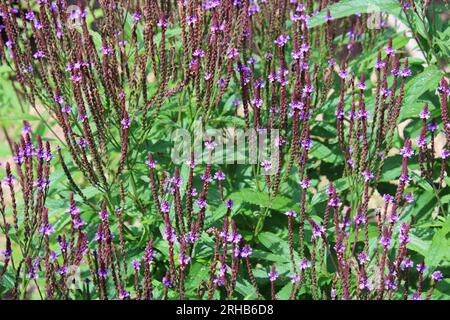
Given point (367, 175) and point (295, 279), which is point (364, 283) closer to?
point (295, 279)

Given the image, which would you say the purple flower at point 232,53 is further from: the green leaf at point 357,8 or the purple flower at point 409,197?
the purple flower at point 409,197

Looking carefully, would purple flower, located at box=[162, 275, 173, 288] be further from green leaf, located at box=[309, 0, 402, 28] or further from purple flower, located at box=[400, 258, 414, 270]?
green leaf, located at box=[309, 0, 402, 28]

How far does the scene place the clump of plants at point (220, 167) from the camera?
3.04 m

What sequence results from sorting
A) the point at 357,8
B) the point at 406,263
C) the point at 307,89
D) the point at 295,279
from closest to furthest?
the point at 406,263 < the point at 295,279 < the point at 307,89 < the point at 357,8

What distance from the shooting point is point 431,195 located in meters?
3.66

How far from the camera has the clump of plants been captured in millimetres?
3035

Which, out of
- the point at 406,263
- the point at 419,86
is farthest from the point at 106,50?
the point at 406,263

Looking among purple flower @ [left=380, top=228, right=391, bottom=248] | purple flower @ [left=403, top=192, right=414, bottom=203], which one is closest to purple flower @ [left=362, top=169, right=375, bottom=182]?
purple flower @ [left=403, top=192, right=414, bottom=203]

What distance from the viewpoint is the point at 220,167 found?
12.4 feet

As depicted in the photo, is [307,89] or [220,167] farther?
[220,167]

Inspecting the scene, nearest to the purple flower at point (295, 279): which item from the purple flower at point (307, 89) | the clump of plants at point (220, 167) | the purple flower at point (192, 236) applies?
the clump of plants at point (220, 167)

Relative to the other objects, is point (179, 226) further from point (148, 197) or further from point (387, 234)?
point (387, 234)
